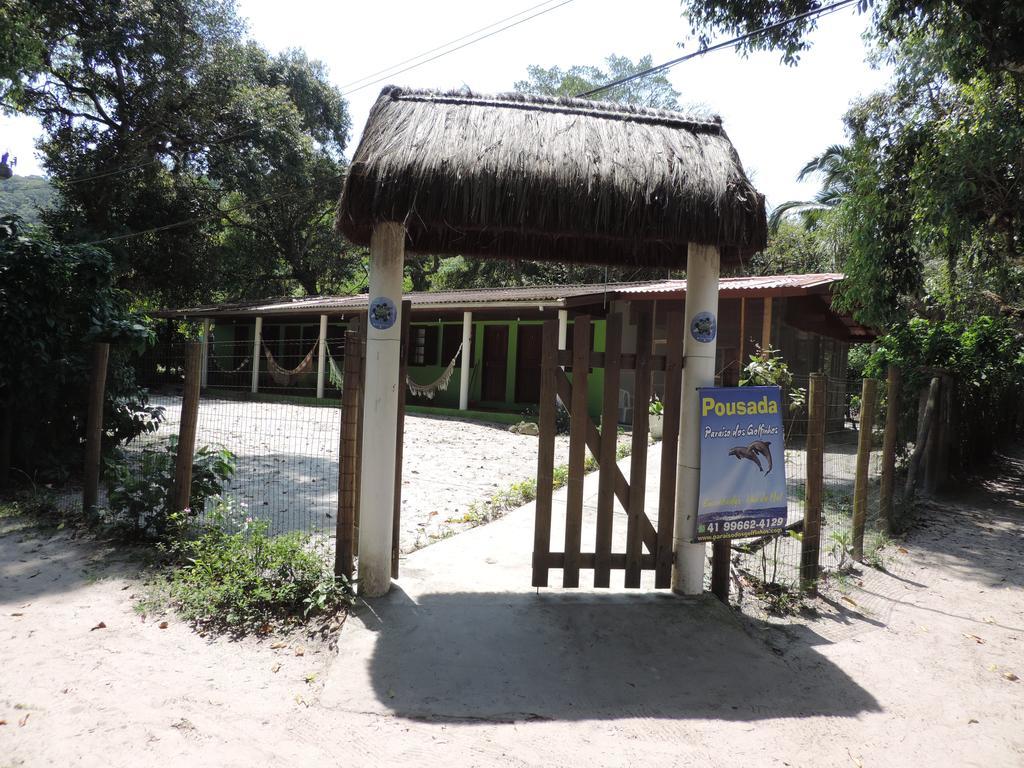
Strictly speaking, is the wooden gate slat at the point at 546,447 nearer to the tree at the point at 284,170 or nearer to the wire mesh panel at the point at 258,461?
the wire mesh panel at the point at 258,461

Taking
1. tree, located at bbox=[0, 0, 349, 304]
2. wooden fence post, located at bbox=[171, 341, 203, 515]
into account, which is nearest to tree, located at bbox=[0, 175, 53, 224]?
tree, located at bbox=[0, 0, 349, 304]

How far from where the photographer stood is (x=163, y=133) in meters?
19.6

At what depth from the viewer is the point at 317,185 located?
23797 mm

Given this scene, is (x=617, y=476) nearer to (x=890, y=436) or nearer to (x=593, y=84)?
(x=890, y=436)

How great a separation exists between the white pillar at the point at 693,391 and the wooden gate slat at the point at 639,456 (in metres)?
0.24

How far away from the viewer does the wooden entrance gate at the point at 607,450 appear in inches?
149

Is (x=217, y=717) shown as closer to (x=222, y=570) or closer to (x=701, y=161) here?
(x=222, y=570)

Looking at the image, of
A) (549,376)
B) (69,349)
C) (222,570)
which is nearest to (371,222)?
(549,376)

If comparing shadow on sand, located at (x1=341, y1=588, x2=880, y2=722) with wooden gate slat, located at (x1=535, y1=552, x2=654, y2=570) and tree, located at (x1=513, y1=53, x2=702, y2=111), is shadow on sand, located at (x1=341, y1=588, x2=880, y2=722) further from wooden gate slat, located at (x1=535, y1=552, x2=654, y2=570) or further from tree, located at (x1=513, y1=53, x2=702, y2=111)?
tree, located at (x1=513, y1=53, x2=702, y2=111)

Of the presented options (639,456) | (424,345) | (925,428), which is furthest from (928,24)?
(424,345)

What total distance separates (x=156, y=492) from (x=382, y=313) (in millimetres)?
2383

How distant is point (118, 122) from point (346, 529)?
69.2ft

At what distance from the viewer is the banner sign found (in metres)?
3.78

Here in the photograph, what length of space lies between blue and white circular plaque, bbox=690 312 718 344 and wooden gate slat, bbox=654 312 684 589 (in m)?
0.07
